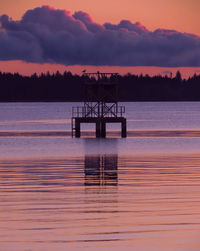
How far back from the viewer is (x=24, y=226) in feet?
58.9

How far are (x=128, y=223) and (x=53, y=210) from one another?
2960 millimetres

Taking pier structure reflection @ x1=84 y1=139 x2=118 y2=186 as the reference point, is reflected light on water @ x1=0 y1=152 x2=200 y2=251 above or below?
above

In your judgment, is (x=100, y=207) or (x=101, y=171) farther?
(x=101, y=171)

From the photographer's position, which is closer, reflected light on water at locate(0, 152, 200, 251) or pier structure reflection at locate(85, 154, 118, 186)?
reflected light on water at locate(0, 152, 200, 251)

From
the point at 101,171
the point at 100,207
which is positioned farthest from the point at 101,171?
the point at 100,207

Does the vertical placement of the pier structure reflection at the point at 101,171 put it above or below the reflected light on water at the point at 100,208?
below

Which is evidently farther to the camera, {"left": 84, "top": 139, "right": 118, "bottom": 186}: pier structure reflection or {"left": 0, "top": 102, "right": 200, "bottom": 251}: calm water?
{"left": 84, "top": 139, "right": 118, "bottom": 186}: pier structure reflection

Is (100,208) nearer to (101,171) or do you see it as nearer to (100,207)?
(100,207)

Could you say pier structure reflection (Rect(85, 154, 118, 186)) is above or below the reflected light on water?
below

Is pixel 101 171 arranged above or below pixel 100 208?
below

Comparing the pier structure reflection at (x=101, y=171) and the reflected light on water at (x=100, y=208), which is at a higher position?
the reflected light on water at (x=100, y=208)

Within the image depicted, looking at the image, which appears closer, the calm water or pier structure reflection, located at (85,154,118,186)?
the calm water

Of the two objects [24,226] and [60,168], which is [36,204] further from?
[60,168]

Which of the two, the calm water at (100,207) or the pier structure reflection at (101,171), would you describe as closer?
the calm water at (100,207)
